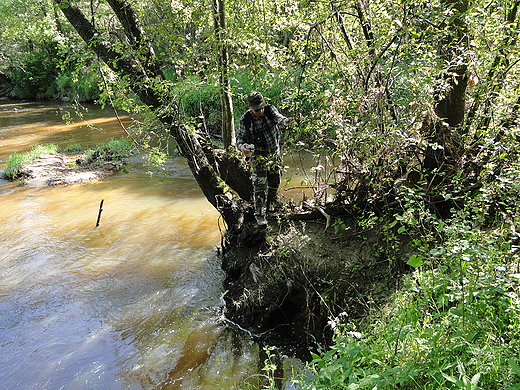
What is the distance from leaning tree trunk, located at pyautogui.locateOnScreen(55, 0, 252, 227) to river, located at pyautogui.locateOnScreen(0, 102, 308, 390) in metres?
1.39

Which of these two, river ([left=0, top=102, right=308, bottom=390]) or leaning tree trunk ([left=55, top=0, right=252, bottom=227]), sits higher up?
leaning tree trunk ([left=55, top=0, right=252, bottom=227])

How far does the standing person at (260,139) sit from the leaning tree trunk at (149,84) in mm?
928

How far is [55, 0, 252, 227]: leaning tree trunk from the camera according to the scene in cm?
541


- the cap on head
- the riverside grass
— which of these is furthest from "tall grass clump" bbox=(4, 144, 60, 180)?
the cap on head

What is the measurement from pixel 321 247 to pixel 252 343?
5.14 ft

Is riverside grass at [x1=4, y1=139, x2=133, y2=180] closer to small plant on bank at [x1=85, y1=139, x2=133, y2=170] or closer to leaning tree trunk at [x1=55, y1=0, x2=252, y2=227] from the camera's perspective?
small plant on bank at [x1=85, y1=139, x2=133, y2=170]

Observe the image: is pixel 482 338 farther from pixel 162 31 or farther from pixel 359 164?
pixel 162 31

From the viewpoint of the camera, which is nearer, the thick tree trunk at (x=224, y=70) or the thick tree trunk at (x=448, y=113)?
the thick tree trunk at (x=448, y=113)

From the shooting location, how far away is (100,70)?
523 centimetres

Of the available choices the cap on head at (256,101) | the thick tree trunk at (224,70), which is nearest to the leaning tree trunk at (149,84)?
the thick tree trunk at (224,70)

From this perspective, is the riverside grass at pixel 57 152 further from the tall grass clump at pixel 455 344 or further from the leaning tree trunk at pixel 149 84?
the tall grass clump at pixel 455 344

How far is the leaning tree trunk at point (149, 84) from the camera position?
17.7ft

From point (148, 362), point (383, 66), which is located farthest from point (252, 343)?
point (383, 66)

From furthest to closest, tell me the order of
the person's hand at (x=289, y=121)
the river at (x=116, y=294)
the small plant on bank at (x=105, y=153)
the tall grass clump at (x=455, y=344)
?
the small plant on bank at (x=105, y=153) → the person's hand at (x=289, y=121) → the river at (x=116, y=294) → the tall grass clump at (x=455, y=344)
